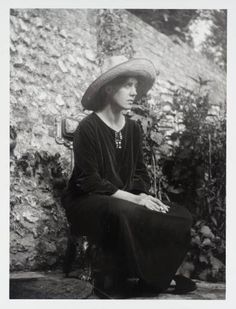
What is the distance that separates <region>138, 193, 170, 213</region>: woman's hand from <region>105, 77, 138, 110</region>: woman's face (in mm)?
576

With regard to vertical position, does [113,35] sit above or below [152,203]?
above

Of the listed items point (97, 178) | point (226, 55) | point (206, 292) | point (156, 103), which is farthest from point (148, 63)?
point (206, 292)

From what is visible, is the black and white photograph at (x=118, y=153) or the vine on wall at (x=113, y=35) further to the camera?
the vine on wall at (x=113, y=35)

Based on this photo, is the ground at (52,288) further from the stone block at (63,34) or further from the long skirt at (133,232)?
the stone block at (63,34)

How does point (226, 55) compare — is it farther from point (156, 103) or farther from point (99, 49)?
point (99, 49)

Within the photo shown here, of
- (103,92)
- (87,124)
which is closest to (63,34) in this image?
(103,92)

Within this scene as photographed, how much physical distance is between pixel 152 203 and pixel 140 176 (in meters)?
0.19

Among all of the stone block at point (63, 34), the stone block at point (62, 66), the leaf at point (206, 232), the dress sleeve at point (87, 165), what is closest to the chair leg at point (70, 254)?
the dress sleeve at point (87, 165)

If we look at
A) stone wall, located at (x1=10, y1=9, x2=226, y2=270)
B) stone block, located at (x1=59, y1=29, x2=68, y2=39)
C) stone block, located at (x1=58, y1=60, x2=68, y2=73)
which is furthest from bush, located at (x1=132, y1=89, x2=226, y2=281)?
stone block, located at (x1=59, y1=29, x2=68, y2=39)

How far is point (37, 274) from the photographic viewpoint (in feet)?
10.5

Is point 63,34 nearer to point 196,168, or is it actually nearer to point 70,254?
point 196,168

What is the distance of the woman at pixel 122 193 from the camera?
3143 millimetres

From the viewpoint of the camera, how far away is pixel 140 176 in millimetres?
3299

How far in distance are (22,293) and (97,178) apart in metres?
0.84
